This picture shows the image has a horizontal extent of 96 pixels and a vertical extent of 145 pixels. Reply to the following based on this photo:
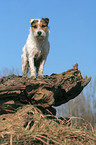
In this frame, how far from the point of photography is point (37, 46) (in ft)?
22.9

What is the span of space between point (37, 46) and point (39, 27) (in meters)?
0.72

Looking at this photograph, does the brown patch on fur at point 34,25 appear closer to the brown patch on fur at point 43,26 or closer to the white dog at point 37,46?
the white dog at point 37,46

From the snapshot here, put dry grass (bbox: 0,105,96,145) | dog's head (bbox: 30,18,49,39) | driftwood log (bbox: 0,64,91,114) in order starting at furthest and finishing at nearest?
1. dog's head (bbox: 30,18,49,39)
2. driftwood log (bbox: 0,64,91,114)
3. dry grass (bbox: 0,105,96,145)

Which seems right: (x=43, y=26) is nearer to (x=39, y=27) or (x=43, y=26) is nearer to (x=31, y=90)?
(x=39, y=27)

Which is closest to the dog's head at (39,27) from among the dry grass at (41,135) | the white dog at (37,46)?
the white dog at (37,46)

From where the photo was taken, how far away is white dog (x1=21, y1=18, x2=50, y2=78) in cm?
651

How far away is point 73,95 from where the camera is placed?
20.7ft

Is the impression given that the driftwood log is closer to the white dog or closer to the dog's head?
the white dog

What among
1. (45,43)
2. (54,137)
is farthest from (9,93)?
(45,43)

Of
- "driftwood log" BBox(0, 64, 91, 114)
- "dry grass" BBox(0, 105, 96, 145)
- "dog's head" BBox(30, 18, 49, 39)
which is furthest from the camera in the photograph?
"dog's head" BBox(30, 18, 49, 39)

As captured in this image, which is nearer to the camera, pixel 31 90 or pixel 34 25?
pixel 31 90

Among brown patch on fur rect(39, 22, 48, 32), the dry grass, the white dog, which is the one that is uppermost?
brown patch on fur rect(39, 22, 48, 32)

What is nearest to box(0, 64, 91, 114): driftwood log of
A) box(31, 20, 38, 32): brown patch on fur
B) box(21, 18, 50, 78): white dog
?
box(21, 18, 50, 78): white dog

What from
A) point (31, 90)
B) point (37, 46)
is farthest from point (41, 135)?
point (37, 46)
